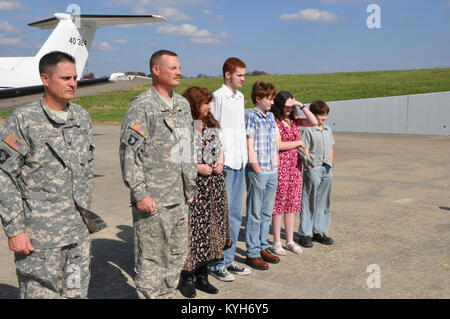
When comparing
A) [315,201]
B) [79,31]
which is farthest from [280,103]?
[79,31]

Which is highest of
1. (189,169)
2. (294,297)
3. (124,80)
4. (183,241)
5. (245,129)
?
(124,80)

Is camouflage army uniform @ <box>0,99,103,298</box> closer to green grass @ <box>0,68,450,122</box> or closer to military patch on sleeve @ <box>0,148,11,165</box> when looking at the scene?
military patch on sleeve @ <box>0,148,11,165</box>

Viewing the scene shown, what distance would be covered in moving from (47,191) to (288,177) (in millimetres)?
2831

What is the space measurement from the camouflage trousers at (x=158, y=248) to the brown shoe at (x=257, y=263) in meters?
1.26

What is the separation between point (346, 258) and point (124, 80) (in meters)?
11.1

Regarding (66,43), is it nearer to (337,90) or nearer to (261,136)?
(261,136)

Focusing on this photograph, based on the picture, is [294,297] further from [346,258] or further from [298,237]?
[298,237]

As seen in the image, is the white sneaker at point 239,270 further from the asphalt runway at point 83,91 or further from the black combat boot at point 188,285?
the asphalt runway at point 83,91

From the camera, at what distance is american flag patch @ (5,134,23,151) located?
2344 mm

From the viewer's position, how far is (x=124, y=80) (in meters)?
13.8

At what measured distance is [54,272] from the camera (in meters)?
2.45

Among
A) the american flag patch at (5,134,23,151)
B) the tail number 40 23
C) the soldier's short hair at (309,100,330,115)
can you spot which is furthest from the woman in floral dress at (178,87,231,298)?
the tail number 40 23

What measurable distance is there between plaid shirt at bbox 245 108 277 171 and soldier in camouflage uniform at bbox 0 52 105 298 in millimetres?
1997
